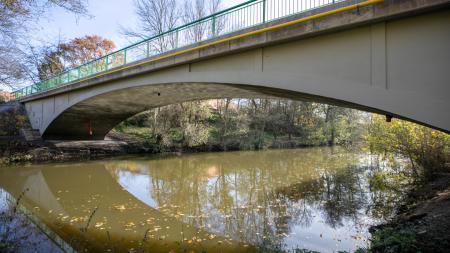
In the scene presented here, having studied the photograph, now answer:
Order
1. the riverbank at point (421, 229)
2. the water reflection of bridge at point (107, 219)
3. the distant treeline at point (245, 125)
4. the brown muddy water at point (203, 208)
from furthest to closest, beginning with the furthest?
the distant treeline at point (245, 125) < the brown muddy water at point (203, 208) < the water reflection of bridge at point (107, 219) < the riverbank at point (421, 229)

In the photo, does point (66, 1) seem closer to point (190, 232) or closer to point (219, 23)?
point (219, 23)

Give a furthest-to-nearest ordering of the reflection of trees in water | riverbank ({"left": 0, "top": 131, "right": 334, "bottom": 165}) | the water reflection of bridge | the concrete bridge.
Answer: riverbank ({"left": 0, "top": 131, "right": 334, "bottom": 165}) < the reflection of trees in water < the water reflection of bridge < the concrete bridge

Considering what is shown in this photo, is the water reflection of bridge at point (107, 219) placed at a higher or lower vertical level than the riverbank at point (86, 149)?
lower

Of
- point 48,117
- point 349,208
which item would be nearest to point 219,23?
point 349,208

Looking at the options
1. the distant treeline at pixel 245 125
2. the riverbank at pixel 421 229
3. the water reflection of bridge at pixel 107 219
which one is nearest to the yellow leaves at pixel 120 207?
the water reflection of bridge at pixel 107 219

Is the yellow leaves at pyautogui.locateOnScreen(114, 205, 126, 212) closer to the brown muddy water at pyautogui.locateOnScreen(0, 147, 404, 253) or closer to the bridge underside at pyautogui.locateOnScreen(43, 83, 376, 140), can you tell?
the brown muddy water at pyautogui.locateOnScreen(0, 147, 404, 253)

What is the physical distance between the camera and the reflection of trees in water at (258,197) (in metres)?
6.11

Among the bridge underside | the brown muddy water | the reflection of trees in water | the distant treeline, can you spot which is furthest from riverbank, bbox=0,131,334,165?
the reflection of trees in water

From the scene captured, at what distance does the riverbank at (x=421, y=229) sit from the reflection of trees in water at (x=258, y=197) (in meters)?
1.28

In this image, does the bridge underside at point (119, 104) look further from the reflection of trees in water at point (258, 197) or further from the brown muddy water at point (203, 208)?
the brown muddy water at point (203, 208)

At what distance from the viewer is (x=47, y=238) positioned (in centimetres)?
515

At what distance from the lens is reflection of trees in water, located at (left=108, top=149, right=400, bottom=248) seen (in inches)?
240

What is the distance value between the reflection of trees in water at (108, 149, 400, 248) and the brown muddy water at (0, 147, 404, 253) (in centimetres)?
2

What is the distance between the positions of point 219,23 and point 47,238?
6.56m
